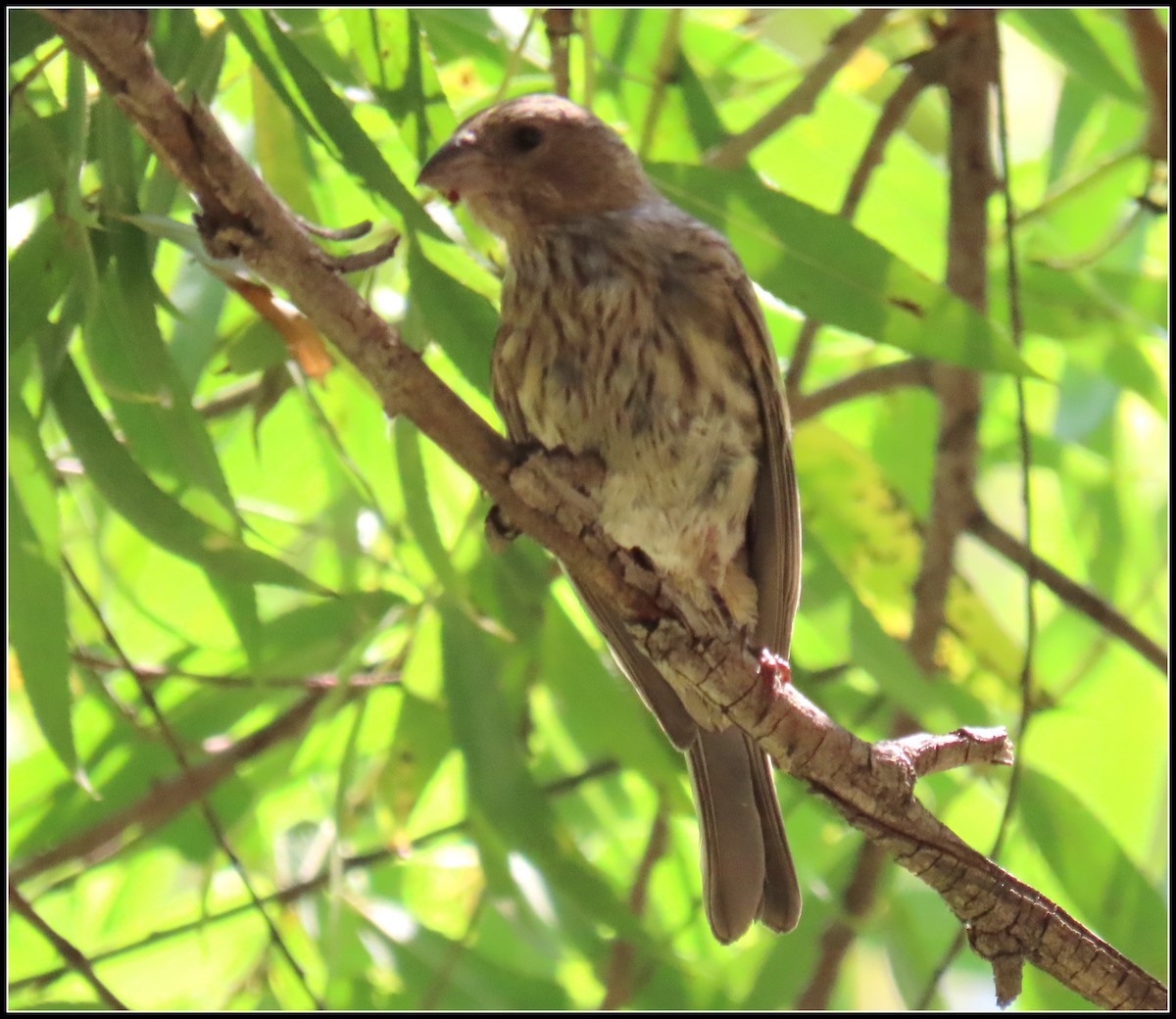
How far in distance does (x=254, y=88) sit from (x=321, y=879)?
149 cm

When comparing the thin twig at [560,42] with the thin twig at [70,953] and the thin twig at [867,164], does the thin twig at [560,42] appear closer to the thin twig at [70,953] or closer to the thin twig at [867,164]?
the thin twig at [867,164]

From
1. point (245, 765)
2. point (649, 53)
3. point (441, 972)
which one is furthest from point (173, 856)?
point (649, 53)

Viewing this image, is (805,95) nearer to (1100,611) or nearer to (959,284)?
(959,284)

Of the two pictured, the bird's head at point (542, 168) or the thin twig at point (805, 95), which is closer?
the bird's head at point (542, 168)

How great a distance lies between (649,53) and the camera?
284 cm

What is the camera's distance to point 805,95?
9.44 ft

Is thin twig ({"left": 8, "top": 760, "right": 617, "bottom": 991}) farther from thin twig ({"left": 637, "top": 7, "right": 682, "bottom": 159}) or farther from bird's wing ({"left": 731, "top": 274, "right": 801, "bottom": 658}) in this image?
thin twig ({"left": 637, "top": 7, "right": 682, "bottom": 159})

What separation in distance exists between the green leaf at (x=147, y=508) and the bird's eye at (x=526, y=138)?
0.93 metres

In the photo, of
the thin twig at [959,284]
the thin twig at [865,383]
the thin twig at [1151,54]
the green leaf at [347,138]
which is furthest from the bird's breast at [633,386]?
the thin twig at [1151,54]

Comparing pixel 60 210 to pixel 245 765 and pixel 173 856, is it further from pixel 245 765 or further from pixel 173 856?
pixel 173 856

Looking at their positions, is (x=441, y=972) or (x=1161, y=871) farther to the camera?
(x=1161, y=871)

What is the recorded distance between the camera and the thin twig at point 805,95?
9.09 ft

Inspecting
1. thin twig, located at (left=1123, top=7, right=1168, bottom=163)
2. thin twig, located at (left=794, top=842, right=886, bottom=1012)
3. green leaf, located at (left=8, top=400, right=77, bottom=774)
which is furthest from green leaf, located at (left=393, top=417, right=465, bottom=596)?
thin twig, located at (left=1123, top=7, right=1168, bottom=163)

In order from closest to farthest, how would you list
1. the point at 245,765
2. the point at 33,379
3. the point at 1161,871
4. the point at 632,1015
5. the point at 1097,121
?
the point at 33,379, the point at 632,1015, the point at 245,765, the point at 1161,871, the point at 1097,121
